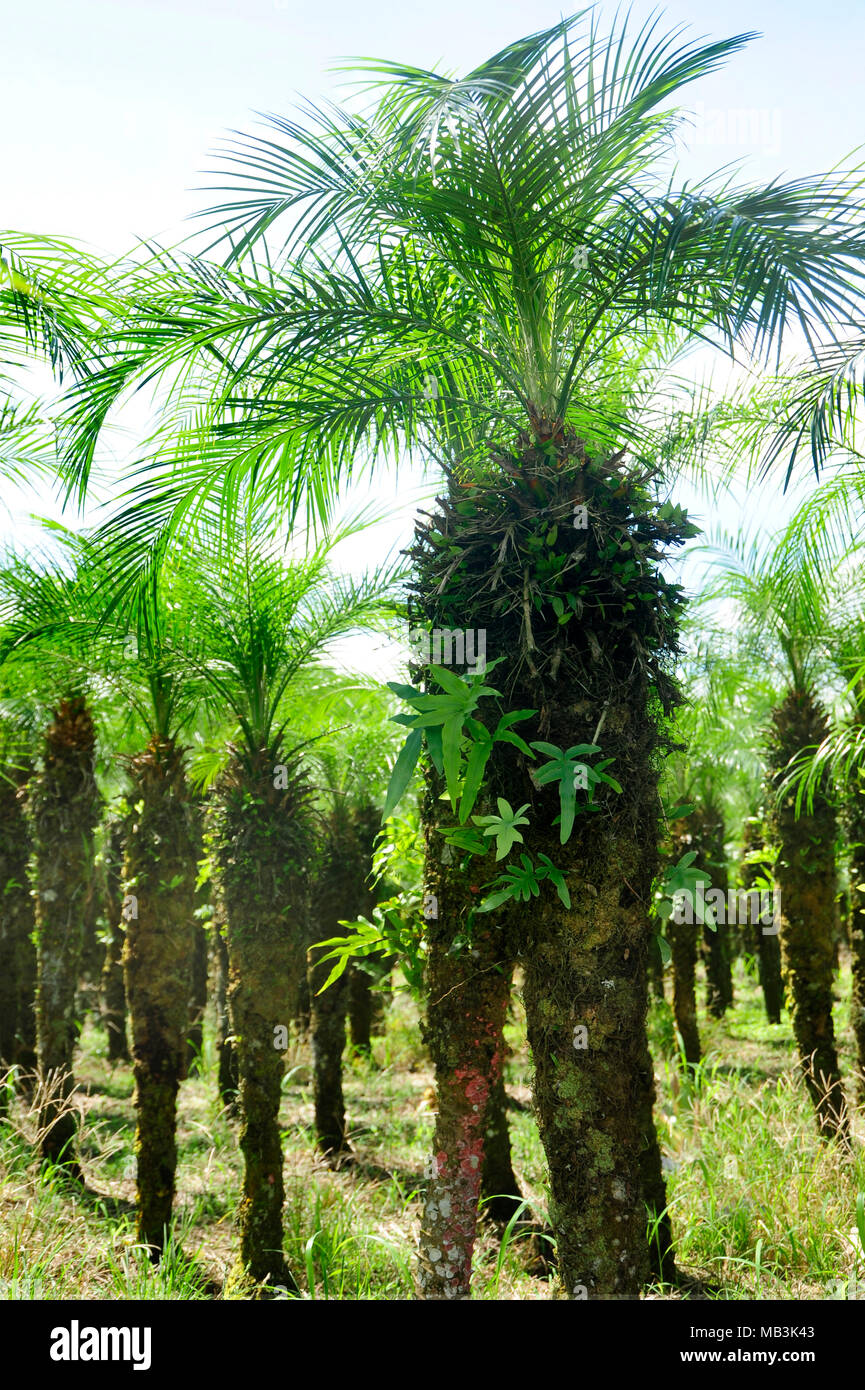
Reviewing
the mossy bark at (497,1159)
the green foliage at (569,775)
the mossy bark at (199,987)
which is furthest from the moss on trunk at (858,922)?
the mossy bark at (199,987)

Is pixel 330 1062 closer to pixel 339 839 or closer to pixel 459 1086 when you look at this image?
pixel 339 839

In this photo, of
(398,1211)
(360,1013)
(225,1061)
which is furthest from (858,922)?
(360,1013)

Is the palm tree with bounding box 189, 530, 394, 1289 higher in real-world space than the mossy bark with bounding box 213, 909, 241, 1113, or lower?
higher

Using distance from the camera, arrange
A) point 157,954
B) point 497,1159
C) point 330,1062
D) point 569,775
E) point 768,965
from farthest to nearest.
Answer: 1. point 768,965
2. point 330,1062
3. point 157,954
4. point 497,1159
5. point 569,775

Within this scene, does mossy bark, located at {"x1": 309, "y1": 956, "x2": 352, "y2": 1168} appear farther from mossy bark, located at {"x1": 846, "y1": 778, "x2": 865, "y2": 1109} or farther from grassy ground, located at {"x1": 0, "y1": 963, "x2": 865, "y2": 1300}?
mossy bark, located at {"x1": 846, "y1": 778, "x2": 865, "y2": 1109}

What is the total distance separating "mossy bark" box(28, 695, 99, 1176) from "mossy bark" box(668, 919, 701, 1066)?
22.8 ft

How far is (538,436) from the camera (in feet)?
13.7

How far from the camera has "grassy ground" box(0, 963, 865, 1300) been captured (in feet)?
17.9

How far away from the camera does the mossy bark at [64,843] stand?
30.5 feet

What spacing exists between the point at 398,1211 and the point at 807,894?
4578mm

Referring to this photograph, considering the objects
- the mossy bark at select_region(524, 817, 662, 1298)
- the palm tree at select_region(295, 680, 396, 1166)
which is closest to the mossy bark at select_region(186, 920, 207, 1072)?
the palm tree at select_region(295, 680, 396, 1166)

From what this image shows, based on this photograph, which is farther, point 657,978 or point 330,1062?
point 657,978

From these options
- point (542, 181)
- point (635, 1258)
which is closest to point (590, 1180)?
point (635, 1258)
